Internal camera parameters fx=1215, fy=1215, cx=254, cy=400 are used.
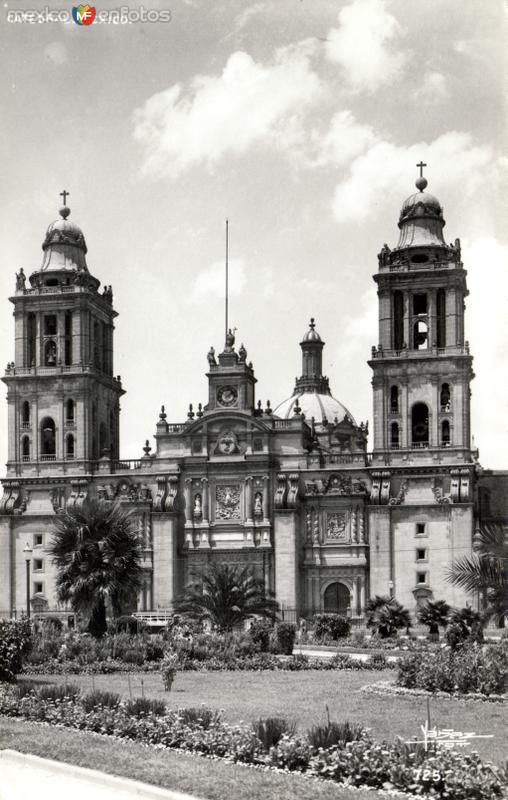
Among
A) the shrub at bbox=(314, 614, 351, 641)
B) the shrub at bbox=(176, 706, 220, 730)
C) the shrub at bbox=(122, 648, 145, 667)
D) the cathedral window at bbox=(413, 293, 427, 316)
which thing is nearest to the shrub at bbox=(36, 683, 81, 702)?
the shrub at bbox=(176, 706, 220, 730)

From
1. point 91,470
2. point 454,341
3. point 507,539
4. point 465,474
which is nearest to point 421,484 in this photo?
point 465,474

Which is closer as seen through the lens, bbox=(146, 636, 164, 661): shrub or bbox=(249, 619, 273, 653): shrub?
bbox=(146, 636, 164, 661): shrub

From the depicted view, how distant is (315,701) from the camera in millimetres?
26453

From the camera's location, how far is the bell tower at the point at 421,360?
2681 inches

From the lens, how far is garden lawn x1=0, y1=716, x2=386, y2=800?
15.5 m

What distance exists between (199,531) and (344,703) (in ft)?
148

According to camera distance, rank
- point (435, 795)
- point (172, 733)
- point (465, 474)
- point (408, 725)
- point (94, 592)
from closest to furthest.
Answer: point (435, 795) → point (172, 733) → point (408, 725) → point (94, 592) → point (465, 474)

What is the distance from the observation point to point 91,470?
7256 centimetres

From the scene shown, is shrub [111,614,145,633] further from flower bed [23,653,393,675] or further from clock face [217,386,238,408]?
clock face [217,386,238,408]

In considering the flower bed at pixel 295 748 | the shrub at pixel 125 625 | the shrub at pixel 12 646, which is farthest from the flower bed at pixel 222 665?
the flower bed at pixel 295 748

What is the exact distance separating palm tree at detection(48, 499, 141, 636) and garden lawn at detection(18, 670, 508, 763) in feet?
33.2

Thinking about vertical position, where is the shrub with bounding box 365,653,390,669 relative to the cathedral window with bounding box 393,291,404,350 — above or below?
below

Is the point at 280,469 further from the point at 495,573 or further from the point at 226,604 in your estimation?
the point at 495,573

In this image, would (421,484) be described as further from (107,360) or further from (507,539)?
(507,539)
